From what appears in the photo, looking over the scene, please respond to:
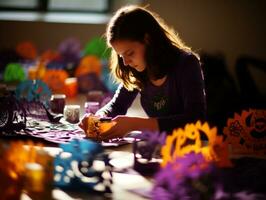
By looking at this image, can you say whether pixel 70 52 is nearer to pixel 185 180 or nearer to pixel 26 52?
pixel 26 52

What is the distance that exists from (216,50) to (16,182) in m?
2.81

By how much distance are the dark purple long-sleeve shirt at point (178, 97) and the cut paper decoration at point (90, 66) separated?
2.71 feet

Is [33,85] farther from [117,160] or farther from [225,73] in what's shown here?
[225,73]

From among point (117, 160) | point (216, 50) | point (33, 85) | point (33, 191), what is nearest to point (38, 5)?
point (216, 50)

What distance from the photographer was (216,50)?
3.77 m

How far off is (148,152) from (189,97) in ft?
1.54

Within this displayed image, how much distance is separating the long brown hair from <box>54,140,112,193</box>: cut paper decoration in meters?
0.55

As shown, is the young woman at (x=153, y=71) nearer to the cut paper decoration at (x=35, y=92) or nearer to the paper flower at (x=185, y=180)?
Result: the cut paper decoration at (x=35, y=92)

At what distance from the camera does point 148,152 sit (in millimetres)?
1334

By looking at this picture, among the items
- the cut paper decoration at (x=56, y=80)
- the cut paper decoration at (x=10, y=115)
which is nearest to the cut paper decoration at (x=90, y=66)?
the cut paper decoration at (x=56, y=80)

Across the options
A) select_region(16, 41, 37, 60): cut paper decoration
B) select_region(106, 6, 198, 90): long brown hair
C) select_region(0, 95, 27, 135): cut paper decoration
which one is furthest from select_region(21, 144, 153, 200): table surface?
select_region(16, 41, 37, 60): cut paper decoration

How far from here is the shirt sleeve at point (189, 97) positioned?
5.56 feet

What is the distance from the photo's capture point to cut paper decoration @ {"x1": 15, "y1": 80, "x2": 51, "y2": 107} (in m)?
2.09

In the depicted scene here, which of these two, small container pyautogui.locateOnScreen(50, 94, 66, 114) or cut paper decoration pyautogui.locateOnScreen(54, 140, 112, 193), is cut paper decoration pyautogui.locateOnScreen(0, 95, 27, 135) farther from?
cut paper decoration pyautogui.locateOnScreen(54, 140, 112, 193)
